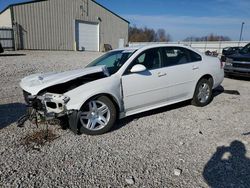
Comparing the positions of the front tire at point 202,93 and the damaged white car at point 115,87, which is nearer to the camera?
the damaged white car at point 115,87

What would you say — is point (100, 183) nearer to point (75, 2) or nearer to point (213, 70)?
point (213, 70)

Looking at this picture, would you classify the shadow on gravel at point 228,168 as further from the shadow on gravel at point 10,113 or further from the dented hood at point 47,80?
the shadow on gravel at point 10,113

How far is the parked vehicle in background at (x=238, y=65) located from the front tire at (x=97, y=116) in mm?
7402

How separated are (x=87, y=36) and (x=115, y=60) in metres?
25.8

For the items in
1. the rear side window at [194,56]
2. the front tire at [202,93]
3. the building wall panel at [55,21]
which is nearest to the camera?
the rear side window at [194,56]

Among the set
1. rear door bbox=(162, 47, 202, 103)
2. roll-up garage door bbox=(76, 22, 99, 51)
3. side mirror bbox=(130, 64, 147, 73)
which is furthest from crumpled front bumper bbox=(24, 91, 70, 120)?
roll-up garage door bbox=(76, 22, 99, 51)

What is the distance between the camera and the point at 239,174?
8.91 ft

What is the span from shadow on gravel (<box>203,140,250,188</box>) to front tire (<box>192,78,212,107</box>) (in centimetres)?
206

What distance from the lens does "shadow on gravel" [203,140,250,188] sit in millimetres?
2564

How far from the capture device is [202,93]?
17.9 feet

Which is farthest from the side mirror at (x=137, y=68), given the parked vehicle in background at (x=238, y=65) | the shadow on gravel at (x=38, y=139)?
the parked vehicle in background at (x=238, y=65)

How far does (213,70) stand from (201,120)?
167 centimetres

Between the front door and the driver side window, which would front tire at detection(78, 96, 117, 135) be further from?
the driver side window

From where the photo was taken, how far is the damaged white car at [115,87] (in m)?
→ 3.50
